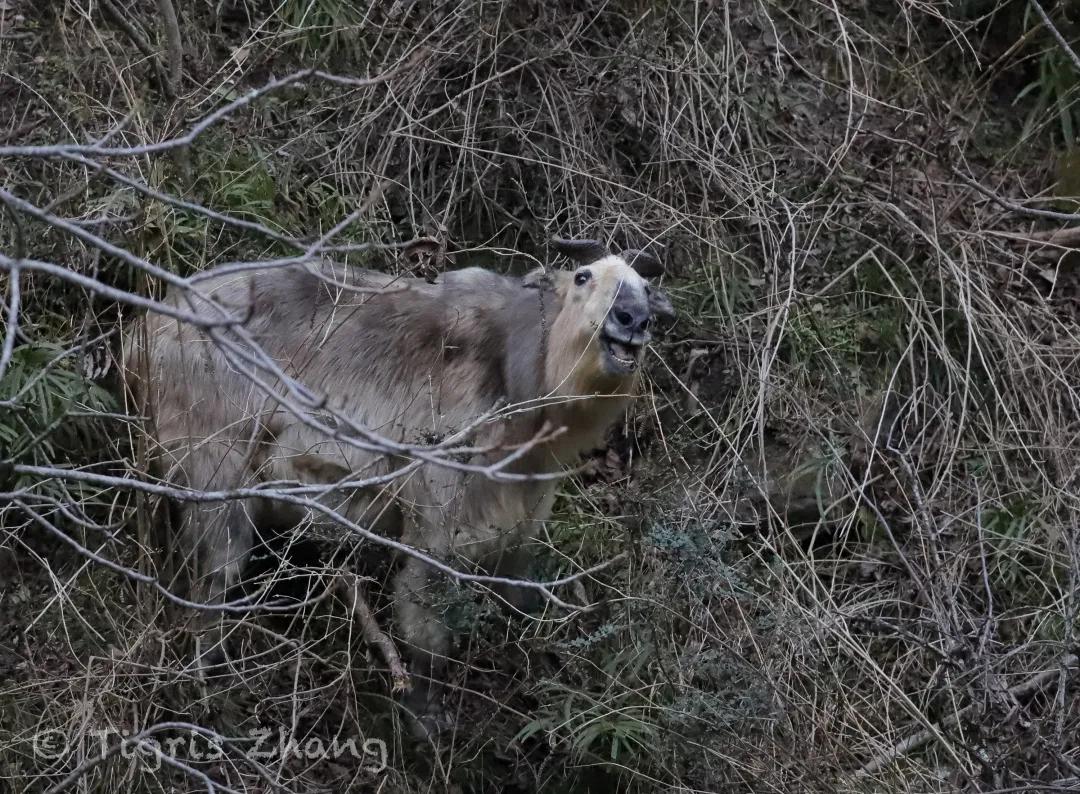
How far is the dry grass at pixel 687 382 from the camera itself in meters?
4.55

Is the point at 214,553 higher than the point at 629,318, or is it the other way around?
the point at 629,318

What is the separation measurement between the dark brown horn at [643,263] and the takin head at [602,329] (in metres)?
0.20

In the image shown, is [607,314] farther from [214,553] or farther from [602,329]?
[214,553]

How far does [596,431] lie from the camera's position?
5000 millimetres

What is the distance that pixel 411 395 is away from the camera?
512 centimetres

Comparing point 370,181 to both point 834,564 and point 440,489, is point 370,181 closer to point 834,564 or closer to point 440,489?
point 440,489

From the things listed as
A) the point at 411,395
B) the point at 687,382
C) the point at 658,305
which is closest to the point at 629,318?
the point at 658,305

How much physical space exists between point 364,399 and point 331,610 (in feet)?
2.83

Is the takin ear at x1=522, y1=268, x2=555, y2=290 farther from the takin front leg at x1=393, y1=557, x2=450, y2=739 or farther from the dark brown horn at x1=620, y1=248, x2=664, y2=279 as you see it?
the takin front leg at x1=393, y1=557, x2=450, y2=739

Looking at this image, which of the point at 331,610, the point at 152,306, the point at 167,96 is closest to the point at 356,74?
the point at 167,96

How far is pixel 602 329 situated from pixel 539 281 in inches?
19.9

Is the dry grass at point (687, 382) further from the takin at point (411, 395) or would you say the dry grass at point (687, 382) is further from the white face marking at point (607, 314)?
the white face marking at point (607, 314)

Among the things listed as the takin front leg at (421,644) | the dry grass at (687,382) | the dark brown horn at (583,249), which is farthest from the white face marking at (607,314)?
the takin front leg at (421,644)

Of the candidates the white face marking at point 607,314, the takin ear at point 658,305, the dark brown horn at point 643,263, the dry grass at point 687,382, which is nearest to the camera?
the dry grass at point 687,382
